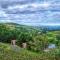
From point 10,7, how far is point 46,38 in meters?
0.89

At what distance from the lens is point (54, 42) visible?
14.5ft

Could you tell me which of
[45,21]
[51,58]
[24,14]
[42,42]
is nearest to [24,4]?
[24,14]

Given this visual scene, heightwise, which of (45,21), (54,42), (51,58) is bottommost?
(51,58)

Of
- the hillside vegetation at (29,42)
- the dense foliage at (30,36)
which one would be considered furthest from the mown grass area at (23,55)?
the dense foliage at (30,36)

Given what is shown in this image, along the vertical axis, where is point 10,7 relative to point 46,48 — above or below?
above

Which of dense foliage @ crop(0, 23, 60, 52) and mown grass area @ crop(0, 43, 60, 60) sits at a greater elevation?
dense foliage @ crop(0, 23, 60, 52)

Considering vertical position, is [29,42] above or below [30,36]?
below

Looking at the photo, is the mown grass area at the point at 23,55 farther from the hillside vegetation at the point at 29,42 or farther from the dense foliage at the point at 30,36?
the dense foliage at the point at 30,36

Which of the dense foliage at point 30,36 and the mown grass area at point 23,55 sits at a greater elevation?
the dense foliage at point 30,36

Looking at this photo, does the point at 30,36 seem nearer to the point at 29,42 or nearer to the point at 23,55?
the point at 29,42

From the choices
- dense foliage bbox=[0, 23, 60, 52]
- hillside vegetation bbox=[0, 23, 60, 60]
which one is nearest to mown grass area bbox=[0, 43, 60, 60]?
hillside vegetation bbox=[0, 23, 60, 60]

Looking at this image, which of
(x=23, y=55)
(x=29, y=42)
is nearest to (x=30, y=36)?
(x=29, y=42)

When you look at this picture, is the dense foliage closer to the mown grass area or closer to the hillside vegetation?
the hillside vegetation

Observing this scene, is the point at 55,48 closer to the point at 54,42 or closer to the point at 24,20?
the point at 54,42
